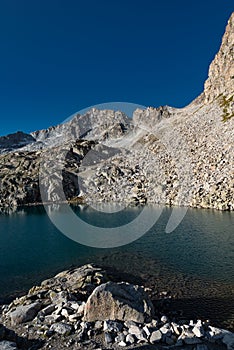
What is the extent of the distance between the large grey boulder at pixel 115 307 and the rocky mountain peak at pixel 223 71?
114741 mm

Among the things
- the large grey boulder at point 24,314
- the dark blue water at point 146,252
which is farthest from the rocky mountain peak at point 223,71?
the large grey boulder at point 24,314

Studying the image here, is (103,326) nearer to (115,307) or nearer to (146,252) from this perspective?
(115,307)

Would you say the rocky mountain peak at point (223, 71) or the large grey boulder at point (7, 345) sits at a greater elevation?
the rocky mountain peak at point (223, 71)

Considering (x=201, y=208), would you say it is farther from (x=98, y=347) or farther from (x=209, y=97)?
(x=209, y=97)

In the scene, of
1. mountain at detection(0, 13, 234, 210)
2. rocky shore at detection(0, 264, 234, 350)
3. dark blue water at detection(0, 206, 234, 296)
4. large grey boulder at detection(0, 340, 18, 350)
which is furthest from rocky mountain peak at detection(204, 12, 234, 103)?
A: large grey boulder at detection(0, 340, 18, 350)

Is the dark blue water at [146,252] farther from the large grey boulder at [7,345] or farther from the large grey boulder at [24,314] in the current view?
the large grey boulder at [7,345]

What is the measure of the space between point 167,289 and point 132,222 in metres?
34.2

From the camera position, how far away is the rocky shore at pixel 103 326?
13.3 m

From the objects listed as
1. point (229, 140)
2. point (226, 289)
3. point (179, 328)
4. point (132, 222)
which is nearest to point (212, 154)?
point (229, 140)

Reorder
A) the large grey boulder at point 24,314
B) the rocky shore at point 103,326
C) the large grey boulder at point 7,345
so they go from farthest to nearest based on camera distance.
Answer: the large grey boulder at point 24,314 < the rocky shore at point 103,326 < the large grey boulder at point 7,345

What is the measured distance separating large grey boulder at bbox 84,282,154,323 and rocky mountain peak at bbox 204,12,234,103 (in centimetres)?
11474

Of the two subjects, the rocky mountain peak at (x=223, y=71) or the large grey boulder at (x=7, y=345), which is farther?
the rocky mountain peak at (x=223, y=71)

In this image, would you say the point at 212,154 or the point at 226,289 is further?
the point at 212,154

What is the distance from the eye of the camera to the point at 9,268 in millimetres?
31172
